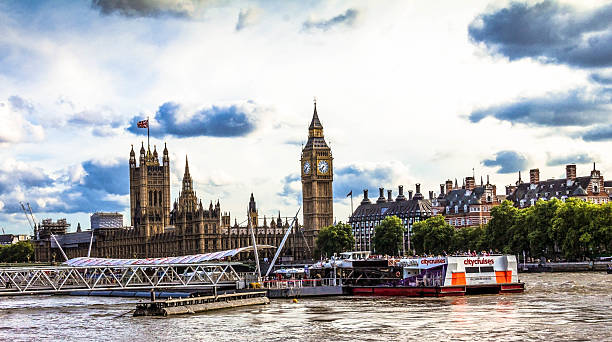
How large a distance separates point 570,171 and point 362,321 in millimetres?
105319

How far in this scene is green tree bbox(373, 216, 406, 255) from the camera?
164 m

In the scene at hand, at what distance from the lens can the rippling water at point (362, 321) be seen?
51.5 meters

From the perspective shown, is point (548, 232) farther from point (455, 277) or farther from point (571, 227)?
point (455, 277)

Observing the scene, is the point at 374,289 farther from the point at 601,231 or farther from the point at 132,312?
the point at 601,231

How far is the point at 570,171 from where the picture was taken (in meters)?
156

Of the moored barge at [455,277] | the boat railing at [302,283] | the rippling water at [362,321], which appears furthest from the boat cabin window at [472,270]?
the boat railing at [302,283]

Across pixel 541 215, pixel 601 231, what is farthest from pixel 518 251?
pixel 601 231

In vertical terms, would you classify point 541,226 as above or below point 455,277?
above

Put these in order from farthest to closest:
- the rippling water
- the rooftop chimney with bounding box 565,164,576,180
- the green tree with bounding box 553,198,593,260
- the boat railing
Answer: the rooftop chimney with bounding box 565,164,576,180
the green tree with bounding box 553,198,593,260
the boat railing
the rippling water

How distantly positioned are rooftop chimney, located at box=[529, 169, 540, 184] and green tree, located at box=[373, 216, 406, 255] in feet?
76.0

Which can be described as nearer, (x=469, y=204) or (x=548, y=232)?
(x=548, y=232)

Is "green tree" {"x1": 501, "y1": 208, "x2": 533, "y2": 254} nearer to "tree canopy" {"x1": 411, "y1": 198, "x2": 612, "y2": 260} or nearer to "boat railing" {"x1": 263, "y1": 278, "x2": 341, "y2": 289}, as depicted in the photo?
"tree canopy" {"x1": 411, "y1": 198, "x2": 612, "y2": 260}

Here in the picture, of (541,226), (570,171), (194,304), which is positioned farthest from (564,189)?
(194,304)

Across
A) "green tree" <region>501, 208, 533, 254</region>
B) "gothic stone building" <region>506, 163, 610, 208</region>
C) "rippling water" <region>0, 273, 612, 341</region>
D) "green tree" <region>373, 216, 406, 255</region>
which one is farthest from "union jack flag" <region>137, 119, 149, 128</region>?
"rippling water" <region>0, 273, 612, 341</region>
